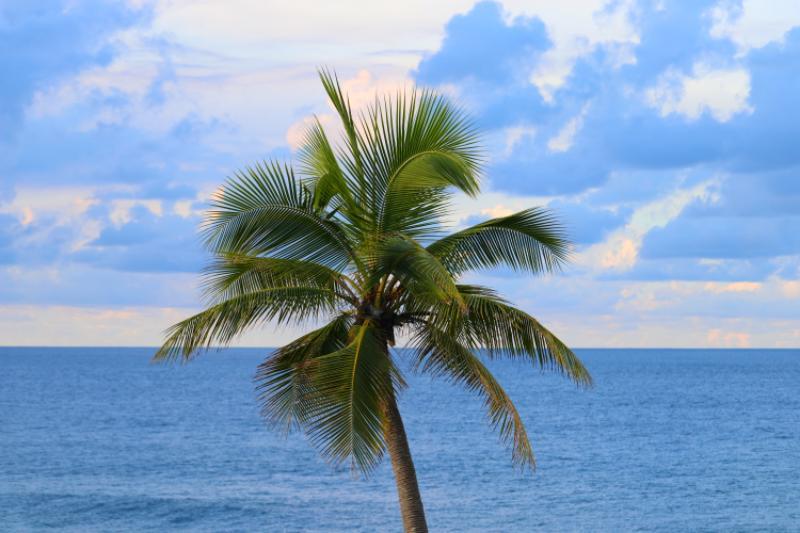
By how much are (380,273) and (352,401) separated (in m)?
1.83

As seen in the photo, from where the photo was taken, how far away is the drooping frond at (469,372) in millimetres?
14375

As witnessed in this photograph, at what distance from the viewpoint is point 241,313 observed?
14.8m

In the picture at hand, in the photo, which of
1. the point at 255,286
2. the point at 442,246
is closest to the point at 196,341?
the point at 255,286

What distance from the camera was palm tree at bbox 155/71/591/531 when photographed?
1457 centimetres

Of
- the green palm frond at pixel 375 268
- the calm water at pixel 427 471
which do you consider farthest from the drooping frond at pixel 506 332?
the calm water at pixel 427 471

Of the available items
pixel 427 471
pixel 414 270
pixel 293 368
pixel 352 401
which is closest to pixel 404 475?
pixel 352 401

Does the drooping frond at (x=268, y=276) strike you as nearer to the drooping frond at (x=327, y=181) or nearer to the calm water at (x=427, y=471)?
the drooping frond at (x=327, y=181)

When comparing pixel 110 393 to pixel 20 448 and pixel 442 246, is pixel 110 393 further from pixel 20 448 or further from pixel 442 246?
pixel 442 246

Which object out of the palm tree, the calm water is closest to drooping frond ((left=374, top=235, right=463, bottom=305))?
the palm tree

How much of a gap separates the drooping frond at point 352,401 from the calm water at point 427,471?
113ft

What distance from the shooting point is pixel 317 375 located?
45.3 feet

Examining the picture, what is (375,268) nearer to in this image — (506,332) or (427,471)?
(506,332)

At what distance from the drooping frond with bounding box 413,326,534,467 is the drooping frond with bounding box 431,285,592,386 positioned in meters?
0.28

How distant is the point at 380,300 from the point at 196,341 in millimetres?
2684
